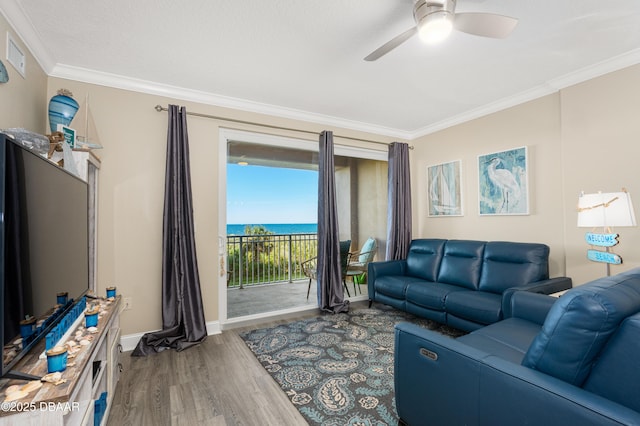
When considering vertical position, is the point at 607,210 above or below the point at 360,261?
above

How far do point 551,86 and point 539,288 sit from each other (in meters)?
2.05

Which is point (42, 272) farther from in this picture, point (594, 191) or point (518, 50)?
point (594, 191)

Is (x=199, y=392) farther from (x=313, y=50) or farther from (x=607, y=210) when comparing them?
(x=607, y=210)

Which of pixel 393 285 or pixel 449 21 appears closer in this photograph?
pixel 449 21

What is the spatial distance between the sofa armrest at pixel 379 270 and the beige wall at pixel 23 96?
360cm

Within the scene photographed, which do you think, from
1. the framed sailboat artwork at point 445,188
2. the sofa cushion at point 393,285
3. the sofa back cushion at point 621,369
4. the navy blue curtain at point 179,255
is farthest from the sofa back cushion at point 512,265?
the navy blue curtain at point 179,255

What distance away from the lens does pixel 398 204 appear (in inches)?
173

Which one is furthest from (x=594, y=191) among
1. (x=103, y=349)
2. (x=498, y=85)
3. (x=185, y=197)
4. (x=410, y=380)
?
(x=103, y=349)

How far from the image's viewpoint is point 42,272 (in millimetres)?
1325

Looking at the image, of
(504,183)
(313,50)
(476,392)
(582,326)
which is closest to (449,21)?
(313,50)

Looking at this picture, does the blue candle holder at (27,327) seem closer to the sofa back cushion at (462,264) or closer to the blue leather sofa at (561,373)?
the blue leather sofa at (561,373)

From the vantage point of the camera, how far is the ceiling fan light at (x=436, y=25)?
66.4 inches

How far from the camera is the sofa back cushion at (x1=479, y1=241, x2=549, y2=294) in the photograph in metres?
2.89

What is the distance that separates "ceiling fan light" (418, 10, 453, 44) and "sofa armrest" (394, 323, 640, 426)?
5.58ft
